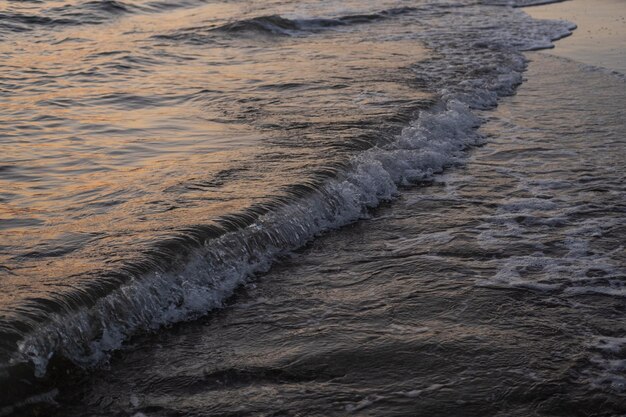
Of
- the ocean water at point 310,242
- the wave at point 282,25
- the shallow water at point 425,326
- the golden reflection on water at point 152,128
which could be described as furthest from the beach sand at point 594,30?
the shallow water at point 425,326

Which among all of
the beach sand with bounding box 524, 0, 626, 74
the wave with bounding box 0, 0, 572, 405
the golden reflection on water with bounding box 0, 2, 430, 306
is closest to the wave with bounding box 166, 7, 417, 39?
the golden reflection on water with bounding box 0, 2, 430, 306

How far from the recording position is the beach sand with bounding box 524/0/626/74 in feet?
39.9

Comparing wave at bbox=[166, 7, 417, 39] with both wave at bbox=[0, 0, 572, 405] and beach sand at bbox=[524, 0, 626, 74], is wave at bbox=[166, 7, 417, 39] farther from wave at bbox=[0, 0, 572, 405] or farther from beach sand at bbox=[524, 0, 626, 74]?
wave at bbox=[0, 0, 572, 405]

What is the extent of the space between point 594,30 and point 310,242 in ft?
35.8

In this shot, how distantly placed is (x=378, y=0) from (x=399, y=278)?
15113mm

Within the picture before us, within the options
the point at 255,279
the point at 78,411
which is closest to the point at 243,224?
the point at 255,279

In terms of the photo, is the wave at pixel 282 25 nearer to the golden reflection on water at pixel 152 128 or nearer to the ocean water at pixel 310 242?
the golden reflection on water at pixel 152 128

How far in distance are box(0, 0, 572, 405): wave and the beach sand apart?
11.0 ft

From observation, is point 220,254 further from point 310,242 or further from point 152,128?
point 152,128

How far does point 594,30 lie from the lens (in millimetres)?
14688

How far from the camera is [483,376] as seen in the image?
150 inches

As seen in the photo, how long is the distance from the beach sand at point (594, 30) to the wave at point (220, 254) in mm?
3360

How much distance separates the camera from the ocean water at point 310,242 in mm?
3809

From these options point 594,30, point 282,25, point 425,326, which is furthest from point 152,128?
point 594,30
